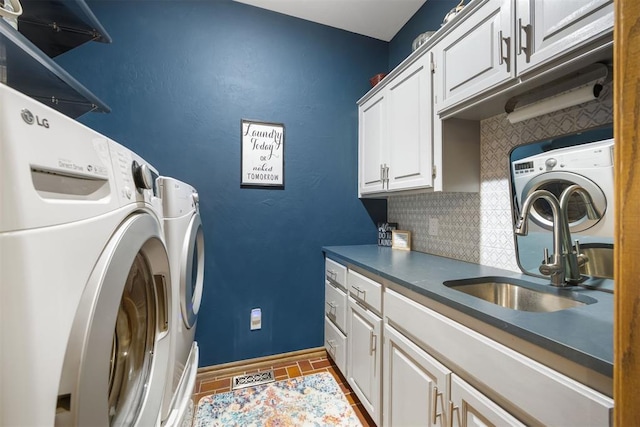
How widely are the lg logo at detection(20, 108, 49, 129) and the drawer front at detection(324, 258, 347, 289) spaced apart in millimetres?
1581

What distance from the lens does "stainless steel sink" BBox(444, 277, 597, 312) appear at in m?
0.98

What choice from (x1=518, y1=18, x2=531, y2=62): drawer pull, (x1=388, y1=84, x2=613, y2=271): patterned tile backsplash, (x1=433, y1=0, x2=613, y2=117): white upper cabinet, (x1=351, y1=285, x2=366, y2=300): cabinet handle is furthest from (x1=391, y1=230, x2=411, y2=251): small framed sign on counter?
(x1=518, y1=18, x2=531, y2=62): drawer pull

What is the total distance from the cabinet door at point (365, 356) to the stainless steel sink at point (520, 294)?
48 cm

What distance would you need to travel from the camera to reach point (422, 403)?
1004 millimetres

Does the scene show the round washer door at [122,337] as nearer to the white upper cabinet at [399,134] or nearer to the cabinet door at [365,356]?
the cabinet door at [365,356]

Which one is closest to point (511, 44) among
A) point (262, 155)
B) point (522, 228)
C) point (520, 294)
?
point (522, 228)

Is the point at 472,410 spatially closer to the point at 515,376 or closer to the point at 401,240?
the point at 515,376

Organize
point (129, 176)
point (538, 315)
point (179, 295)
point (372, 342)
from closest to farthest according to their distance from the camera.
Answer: point (129, 176) < point (538, 315) < point (179, 295) < point (372, 342)

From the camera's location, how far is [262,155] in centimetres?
202

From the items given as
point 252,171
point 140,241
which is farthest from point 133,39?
point 140,241

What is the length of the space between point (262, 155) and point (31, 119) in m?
1.71

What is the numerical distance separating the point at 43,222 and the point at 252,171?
170cm

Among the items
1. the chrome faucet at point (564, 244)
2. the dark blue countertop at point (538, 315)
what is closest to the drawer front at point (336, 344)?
the dark blue countertop at point (538, 315)

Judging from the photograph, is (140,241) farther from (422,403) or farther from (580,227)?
(580,227)
